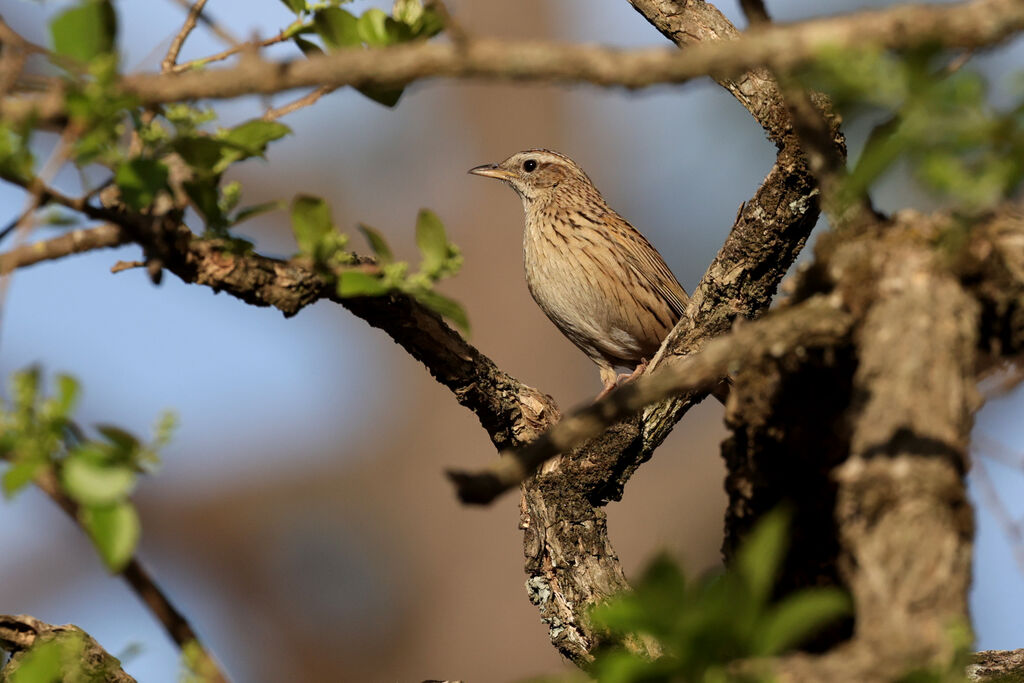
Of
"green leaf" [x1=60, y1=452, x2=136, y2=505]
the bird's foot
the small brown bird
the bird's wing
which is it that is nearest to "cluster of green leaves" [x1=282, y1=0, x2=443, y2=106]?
"green leaf" [x1=60, y1=452, x2=136, y2=505]

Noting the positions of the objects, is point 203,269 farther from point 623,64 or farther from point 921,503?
point 921,503

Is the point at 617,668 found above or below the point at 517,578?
below

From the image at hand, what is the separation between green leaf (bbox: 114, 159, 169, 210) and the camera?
176cm

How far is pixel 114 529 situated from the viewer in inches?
51.7

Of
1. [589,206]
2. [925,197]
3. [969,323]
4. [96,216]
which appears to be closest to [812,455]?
[969,323]

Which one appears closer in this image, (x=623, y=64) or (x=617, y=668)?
(x=617, y=668)

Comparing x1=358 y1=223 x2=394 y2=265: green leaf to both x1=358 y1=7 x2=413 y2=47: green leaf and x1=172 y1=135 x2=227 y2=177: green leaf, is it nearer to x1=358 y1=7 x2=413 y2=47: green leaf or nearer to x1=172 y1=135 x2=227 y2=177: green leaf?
x1=172 y1=135 x2=227 y2=177: green leaf

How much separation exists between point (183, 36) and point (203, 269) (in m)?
0.55

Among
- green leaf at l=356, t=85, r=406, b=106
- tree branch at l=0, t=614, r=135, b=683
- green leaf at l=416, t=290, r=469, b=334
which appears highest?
green leaf at l=356, t=85, r=406, b=106

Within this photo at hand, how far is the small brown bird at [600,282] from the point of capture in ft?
22.5

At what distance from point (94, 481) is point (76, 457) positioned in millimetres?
44

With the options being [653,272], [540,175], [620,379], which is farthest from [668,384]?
[540,175]

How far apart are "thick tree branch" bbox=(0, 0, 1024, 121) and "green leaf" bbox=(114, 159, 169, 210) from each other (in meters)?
0.17

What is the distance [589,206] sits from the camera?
7441 millimetres
